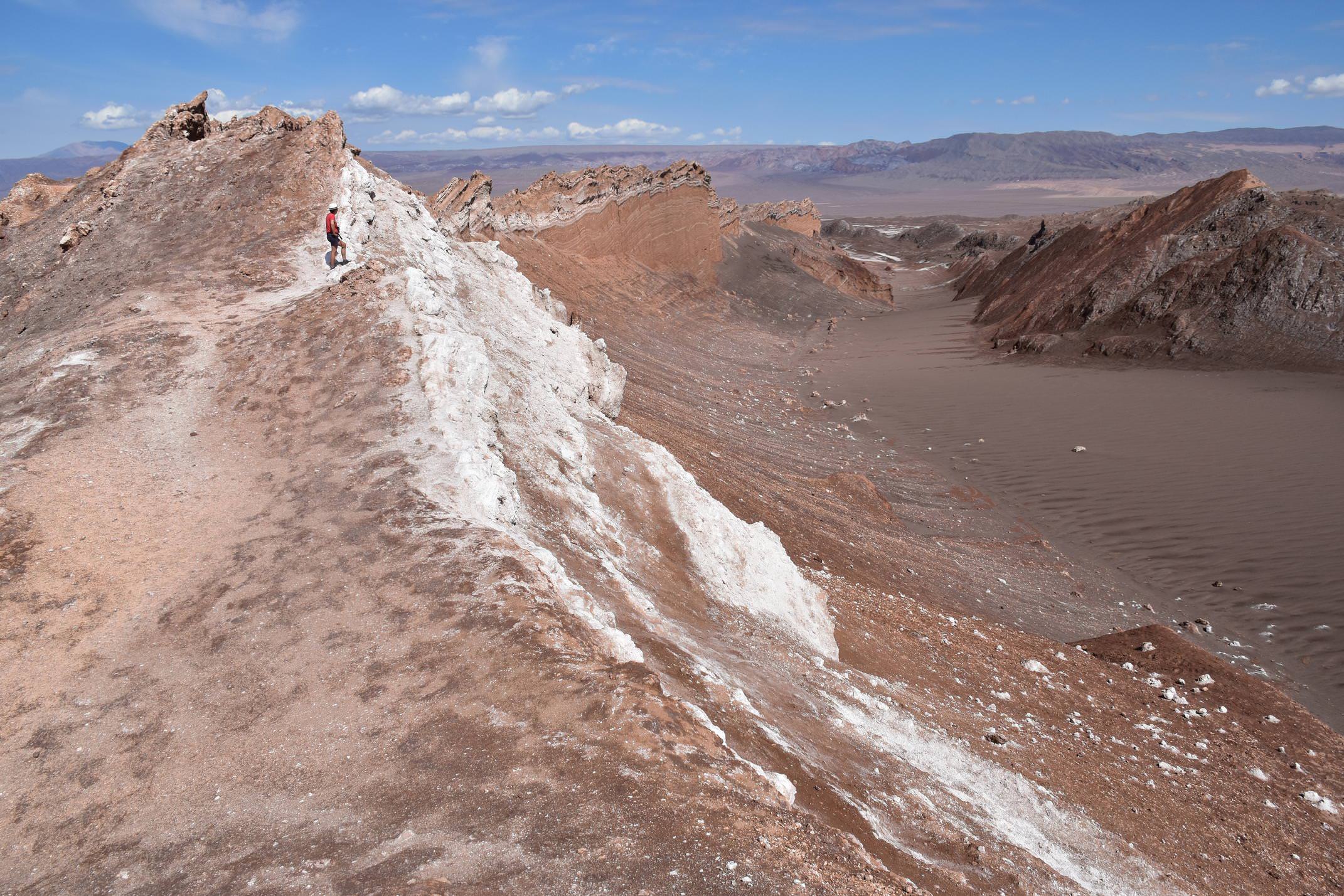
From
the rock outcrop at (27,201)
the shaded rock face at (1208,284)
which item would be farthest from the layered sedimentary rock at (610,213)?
the shaded rock face at (1208,284)

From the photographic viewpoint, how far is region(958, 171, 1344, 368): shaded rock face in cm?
2291

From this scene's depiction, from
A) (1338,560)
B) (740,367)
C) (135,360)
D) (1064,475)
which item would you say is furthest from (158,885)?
(740,367)

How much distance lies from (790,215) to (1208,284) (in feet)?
105

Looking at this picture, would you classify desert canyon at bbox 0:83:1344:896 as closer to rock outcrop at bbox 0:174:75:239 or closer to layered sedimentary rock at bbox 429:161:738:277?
rock outcrop at bbox 0:174:75:239

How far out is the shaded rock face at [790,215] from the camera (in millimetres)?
51812

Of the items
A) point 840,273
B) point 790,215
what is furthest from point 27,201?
point 790,215

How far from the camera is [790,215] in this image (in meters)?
53.3

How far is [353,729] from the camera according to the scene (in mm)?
3900

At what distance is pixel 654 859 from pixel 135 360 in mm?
Result: 7313

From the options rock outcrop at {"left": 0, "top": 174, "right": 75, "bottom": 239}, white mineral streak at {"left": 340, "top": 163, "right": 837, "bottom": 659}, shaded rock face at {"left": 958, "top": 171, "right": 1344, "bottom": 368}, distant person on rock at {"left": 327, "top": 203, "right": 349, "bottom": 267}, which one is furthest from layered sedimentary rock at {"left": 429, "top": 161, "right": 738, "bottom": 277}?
shaded rock face at {"left": 958, "top": 171, "right": 1344, "bottom": 368}

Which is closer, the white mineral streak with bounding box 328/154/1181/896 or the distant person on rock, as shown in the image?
the white mineral streak with bounding box 328/154/1181/896

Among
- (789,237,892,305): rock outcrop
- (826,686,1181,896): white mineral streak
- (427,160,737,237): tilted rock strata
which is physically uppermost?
(427,160,737,237): tilted rock strata

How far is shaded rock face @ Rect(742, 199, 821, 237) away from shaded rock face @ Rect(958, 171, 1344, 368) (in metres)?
22.3

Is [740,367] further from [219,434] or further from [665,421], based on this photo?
[219,434]
